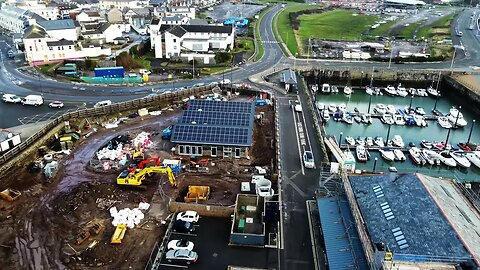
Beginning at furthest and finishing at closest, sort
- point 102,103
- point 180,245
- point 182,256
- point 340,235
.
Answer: point 102,103
point 180,245
point 182,256
point 340,235

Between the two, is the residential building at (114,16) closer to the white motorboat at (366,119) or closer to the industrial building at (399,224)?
the white motorboat at (366,119)

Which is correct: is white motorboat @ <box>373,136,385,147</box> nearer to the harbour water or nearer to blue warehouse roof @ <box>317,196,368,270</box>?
the harbour water

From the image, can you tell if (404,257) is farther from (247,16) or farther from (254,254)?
(247,16)

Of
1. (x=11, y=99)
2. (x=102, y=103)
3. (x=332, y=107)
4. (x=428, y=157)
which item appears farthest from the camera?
(x=332, y=107)

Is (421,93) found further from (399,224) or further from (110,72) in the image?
(110,72)

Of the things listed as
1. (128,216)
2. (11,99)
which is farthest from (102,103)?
(128,216)

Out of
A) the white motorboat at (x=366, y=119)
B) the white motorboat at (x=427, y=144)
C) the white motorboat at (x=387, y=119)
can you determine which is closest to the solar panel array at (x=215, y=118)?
the white motorboat at (x=366, y=119)

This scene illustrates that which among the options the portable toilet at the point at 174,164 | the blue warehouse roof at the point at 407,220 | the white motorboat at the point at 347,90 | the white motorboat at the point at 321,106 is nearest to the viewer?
the blue warehouse roof at the point at 407,220
